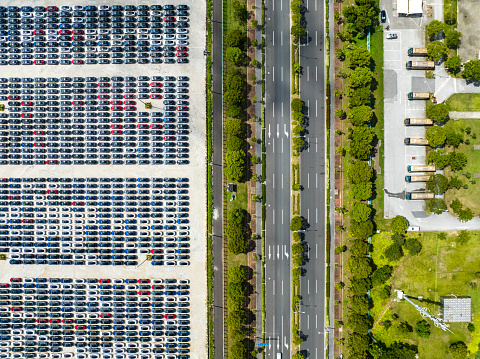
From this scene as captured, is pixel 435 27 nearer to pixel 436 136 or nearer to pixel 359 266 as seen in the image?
pixel 436 136

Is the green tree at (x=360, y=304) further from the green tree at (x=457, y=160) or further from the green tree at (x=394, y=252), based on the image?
the green tree at (x=457, y=160)

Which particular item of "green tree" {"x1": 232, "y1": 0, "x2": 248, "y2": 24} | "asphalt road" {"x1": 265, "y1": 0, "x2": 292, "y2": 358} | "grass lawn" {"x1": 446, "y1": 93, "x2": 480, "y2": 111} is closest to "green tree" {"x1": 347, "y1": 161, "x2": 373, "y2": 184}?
"asphalt road" {"x1": 265, "y1": 0, "x2": 292, "y2": 358}

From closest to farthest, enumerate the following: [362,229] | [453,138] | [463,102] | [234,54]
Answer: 1. [234,54]
2. [362,229]
3. [453,138]
4. [463,102]

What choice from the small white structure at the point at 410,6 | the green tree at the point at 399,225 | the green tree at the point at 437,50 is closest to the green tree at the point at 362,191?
the green tree at the point at 399,225

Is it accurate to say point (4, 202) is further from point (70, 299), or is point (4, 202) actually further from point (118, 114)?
point (118, 114)

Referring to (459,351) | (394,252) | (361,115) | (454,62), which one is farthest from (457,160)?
(459,351)

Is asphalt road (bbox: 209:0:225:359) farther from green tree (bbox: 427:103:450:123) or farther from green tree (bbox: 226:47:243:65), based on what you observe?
green tree (bbox: 427:103:450:123)
